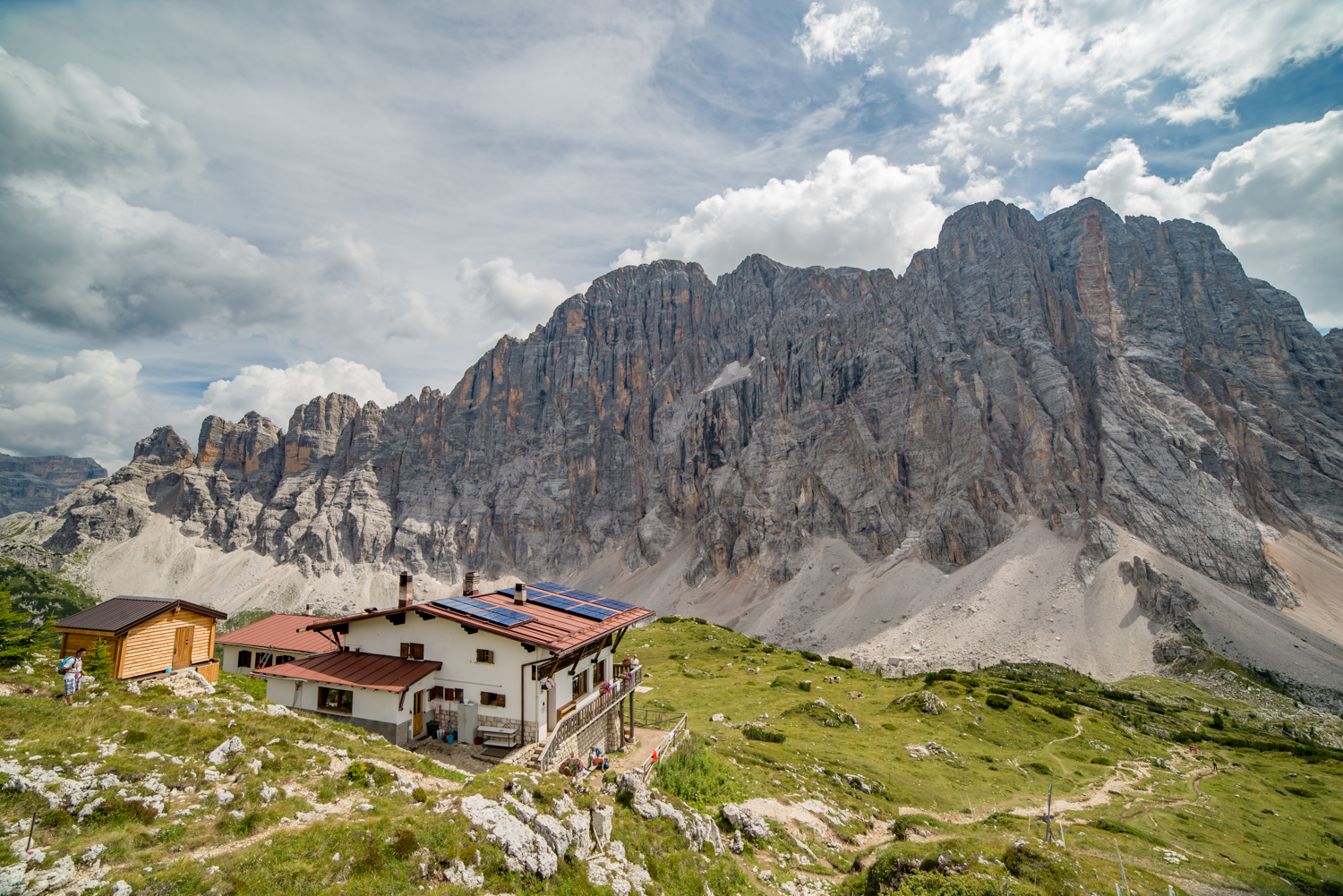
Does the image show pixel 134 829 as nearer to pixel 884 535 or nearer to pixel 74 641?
pixel 74 641

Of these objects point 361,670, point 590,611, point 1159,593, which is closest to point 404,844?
point 361,670

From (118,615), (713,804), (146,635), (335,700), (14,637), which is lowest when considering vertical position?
(713,804)

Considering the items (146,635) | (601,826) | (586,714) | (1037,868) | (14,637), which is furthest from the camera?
(586,714)

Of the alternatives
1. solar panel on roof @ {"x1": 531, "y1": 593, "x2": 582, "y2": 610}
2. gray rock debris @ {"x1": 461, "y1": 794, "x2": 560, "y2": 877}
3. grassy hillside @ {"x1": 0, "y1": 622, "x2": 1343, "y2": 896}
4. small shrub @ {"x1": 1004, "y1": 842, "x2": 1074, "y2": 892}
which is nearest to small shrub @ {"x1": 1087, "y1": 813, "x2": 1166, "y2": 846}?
grassy hillside @ {"x1": 0, "y1": 622, "x2": 1343, "y2": 896}

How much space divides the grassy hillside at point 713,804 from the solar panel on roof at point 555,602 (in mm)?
10099

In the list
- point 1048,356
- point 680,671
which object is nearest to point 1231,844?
point 680,671

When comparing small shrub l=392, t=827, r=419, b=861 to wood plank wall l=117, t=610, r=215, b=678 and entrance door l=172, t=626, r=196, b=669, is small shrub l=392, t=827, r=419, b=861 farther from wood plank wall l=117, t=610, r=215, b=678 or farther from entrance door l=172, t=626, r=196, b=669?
entrance door l=172, t=626, r=196, b=669

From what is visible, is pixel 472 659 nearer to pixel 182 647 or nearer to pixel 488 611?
pixel 488 611

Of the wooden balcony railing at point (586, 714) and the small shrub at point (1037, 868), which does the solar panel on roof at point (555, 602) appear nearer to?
the wooden balcony railing at point (586, 714)

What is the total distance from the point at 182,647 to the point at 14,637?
17.0ft

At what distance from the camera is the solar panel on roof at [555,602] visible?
33875 mm

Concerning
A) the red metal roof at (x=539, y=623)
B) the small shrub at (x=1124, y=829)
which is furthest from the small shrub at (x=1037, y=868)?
the red metal roof at (x=539, y=623)

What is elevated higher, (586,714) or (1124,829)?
(586,714)

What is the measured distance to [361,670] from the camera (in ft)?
88.2
